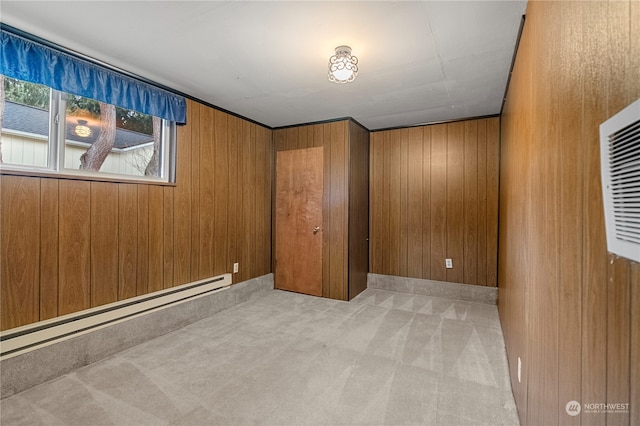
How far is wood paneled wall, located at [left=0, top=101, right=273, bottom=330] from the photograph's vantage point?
6.26 ft

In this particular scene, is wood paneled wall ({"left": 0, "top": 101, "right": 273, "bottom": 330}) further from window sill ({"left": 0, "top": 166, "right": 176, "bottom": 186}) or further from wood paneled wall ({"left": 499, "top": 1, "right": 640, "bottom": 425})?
wood paneled wall ({"left": 499, "top": 1, "right": 640, "bottom": 425})

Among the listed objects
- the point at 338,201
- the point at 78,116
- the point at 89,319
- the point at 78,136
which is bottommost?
the point at 89,319

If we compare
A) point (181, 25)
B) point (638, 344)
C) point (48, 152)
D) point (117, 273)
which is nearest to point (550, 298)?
point (638, 344)

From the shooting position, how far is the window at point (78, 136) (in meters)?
1.92

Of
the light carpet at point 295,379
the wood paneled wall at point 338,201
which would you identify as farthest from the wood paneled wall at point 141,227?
the wood paneled wall at point 338,201

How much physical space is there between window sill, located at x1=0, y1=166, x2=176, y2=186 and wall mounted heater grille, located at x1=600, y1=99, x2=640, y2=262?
115 inches

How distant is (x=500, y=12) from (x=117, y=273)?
336 centimetres

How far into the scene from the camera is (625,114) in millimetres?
521

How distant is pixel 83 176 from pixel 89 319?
112 centimetres

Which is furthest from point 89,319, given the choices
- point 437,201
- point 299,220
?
point 437,201

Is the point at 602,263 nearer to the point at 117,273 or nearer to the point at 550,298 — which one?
the point at 550,298
